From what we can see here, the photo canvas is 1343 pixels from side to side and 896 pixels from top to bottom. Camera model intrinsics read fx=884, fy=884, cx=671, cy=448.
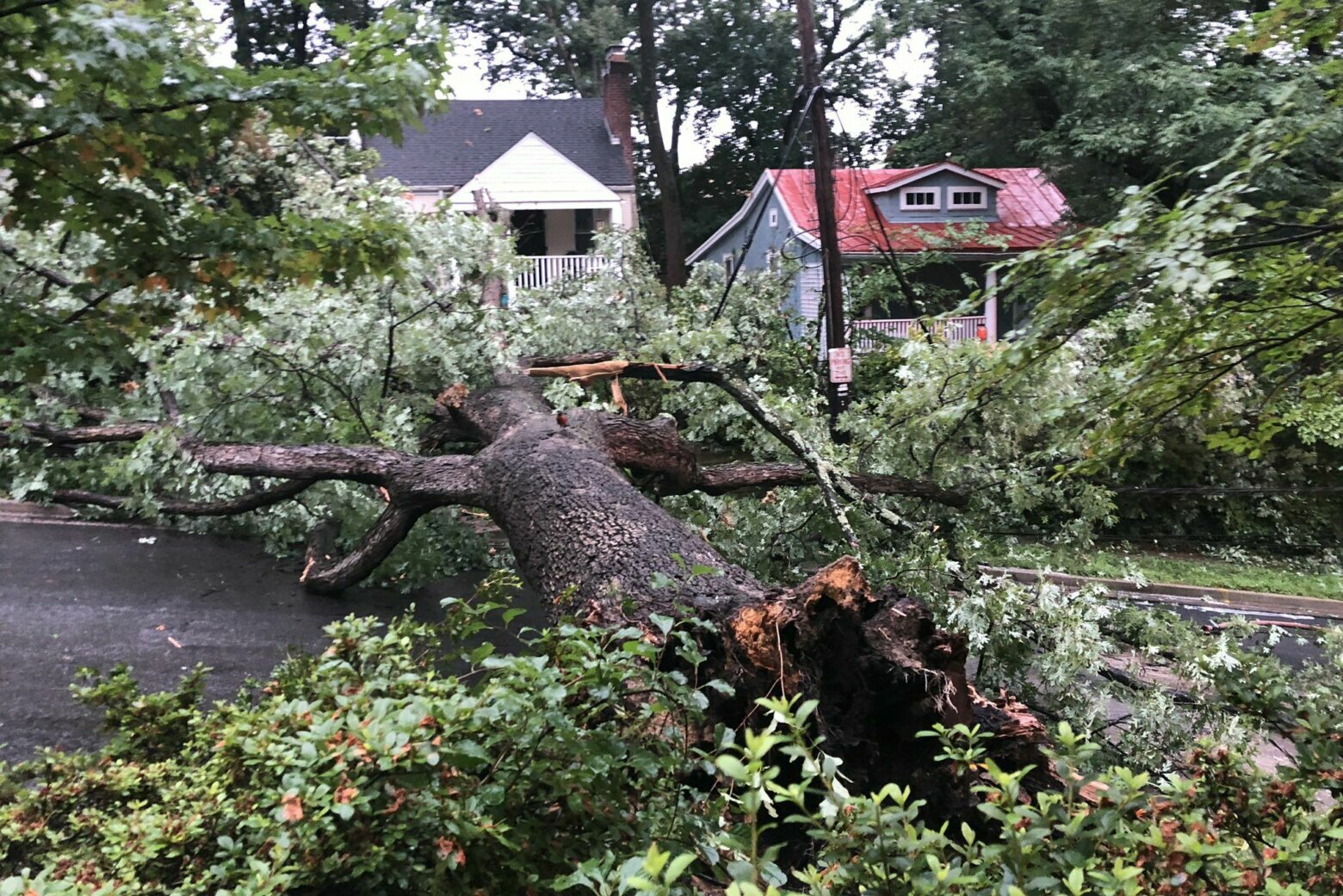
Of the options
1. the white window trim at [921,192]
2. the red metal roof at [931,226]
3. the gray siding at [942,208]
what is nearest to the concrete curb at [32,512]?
the red metal roof at [931,226]

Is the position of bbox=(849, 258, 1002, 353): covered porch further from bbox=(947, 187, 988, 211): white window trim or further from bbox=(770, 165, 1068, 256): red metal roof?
bbox=(947, 187, 988, 211): white window trim

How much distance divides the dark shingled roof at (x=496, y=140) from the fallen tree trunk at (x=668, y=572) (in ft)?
55.7

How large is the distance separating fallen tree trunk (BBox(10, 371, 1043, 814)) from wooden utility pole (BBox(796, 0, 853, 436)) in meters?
4.31

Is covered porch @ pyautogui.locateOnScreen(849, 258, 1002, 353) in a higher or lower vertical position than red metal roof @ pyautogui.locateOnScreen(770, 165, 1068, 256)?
lower

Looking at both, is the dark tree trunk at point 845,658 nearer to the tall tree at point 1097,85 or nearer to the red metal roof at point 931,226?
the tall tree at point 1097,85

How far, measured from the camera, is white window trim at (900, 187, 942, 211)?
20.8 meters

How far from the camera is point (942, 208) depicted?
2097cm

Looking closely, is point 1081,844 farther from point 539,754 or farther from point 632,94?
point 632,94

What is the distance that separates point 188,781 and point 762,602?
1685 mm

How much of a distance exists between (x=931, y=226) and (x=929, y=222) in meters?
0.27

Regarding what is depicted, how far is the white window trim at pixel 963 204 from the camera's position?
68.6 ft

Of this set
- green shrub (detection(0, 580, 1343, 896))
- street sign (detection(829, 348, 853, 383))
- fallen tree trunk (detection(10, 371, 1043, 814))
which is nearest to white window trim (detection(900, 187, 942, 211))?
street sign (detection(829, 348, 853, 383))

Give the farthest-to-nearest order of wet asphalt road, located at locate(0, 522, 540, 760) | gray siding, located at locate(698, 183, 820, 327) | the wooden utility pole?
1. gray siding, located at locate(698, 183, 820, 327)
2. the wooden utility pole
3. wet asphalt road, located at locate(0, 522, 540, 760)

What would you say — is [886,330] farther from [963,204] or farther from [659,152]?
[659,152]
